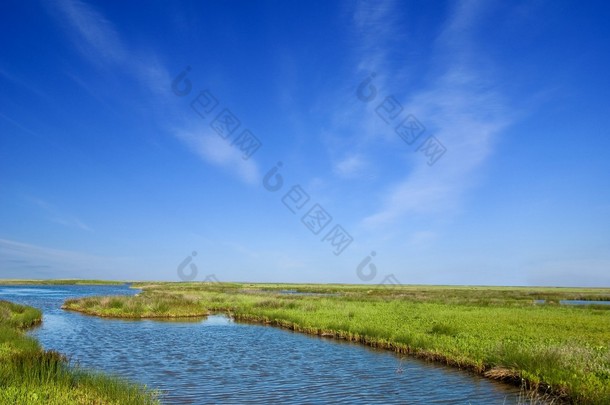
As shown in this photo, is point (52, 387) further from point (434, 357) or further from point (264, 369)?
point (434, 357)

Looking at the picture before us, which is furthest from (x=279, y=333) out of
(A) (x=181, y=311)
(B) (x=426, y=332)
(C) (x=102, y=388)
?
(C) (x=102, y=388)

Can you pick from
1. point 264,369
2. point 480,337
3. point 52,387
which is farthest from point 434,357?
point 52,387

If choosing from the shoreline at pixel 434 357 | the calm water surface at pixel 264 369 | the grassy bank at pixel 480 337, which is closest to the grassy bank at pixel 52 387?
the calm water surface at pixel 264 369

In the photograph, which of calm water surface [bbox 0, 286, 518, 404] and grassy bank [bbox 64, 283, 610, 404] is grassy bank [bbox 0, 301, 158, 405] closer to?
calm water surface [bbox 0, 286, 518, 404]

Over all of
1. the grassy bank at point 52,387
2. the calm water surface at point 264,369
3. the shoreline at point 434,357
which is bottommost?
the calm water surface at point 264,369

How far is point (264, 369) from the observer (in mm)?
19906

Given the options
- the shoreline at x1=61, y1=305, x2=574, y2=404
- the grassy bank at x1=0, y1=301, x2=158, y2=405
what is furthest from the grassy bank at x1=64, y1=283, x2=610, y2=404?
the grassy bank at x1=0, y1=301, x2=158, y2=405

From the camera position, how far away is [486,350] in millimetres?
19922

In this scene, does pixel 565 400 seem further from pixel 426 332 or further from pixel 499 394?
pixel 426 332

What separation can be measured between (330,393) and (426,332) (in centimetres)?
1239

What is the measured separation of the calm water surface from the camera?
15.4 m

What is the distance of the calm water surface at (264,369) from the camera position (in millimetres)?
15430

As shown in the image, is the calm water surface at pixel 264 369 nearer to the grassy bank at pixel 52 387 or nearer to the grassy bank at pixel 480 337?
the grassy bank at pixel 480 337

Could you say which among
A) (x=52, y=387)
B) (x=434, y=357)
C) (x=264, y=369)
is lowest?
(x=264, y=369)
